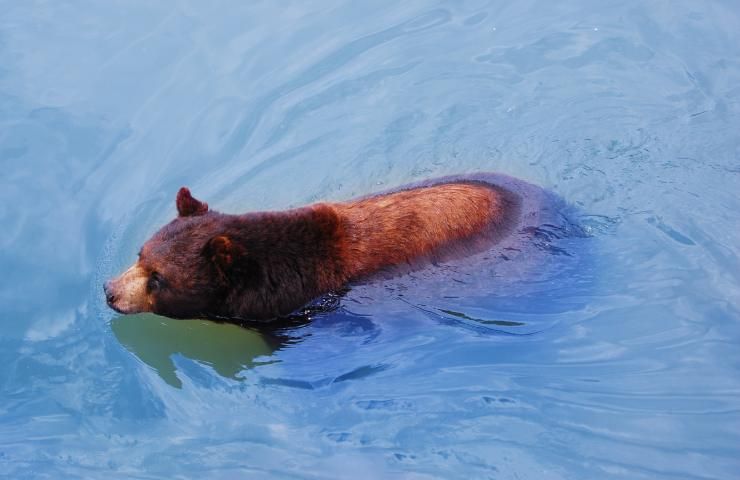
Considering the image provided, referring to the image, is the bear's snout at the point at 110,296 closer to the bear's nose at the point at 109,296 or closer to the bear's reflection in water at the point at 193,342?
the bear's nose at the point at 109,296

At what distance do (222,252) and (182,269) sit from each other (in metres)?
0.41

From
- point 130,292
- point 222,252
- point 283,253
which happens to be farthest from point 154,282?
point 283,253

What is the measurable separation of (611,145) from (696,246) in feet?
5.25

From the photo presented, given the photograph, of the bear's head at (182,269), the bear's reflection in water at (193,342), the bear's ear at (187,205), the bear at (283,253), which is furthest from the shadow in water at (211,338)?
the bear's ear at (187,205)

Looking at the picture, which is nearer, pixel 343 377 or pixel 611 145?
pixel 343 377

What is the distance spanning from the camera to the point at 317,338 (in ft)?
24.0

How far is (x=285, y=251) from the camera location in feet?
23.2

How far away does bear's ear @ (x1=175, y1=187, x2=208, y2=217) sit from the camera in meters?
7.09

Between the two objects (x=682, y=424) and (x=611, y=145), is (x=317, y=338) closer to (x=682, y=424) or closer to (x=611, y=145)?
(x=682, y=424)

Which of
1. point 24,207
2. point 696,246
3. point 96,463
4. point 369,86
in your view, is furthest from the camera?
point 369,86

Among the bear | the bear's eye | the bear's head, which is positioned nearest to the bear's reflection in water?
the bear

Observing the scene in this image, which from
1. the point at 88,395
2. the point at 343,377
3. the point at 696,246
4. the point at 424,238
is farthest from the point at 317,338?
the point at 696,246

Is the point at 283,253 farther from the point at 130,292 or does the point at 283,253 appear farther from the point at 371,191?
the point at 371,191

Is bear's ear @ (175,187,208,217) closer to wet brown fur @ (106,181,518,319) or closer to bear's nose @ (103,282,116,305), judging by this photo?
wet brown fur @ (106,181,518,319)
